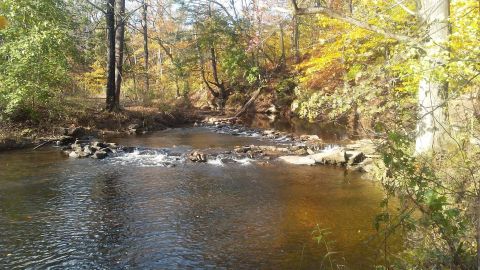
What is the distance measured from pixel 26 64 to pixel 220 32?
55.4 ft

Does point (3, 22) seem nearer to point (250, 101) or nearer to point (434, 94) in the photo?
point (434, 94)

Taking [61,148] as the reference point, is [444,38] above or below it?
above

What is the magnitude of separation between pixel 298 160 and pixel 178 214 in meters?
6.13

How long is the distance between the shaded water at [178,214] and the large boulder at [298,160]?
62cm

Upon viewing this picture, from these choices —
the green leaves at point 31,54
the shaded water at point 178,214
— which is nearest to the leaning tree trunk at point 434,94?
the shaded water at point 178,214

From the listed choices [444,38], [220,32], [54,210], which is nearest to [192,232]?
[54,210]

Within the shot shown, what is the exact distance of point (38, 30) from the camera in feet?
51.1

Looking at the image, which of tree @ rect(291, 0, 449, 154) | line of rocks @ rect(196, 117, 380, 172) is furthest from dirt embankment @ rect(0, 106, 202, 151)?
tree @ rect(291, 0, 449, 154)

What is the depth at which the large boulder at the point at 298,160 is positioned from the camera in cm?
1297

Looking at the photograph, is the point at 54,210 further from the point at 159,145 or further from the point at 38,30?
the point at 38,30

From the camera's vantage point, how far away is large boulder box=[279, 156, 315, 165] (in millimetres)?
12971

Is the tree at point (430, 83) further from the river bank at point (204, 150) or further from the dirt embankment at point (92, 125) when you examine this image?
the dirt embankment at point (92, 125)

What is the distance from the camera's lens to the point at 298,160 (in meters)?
13.2

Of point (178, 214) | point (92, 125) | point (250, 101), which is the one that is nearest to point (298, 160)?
point (178, 214)
